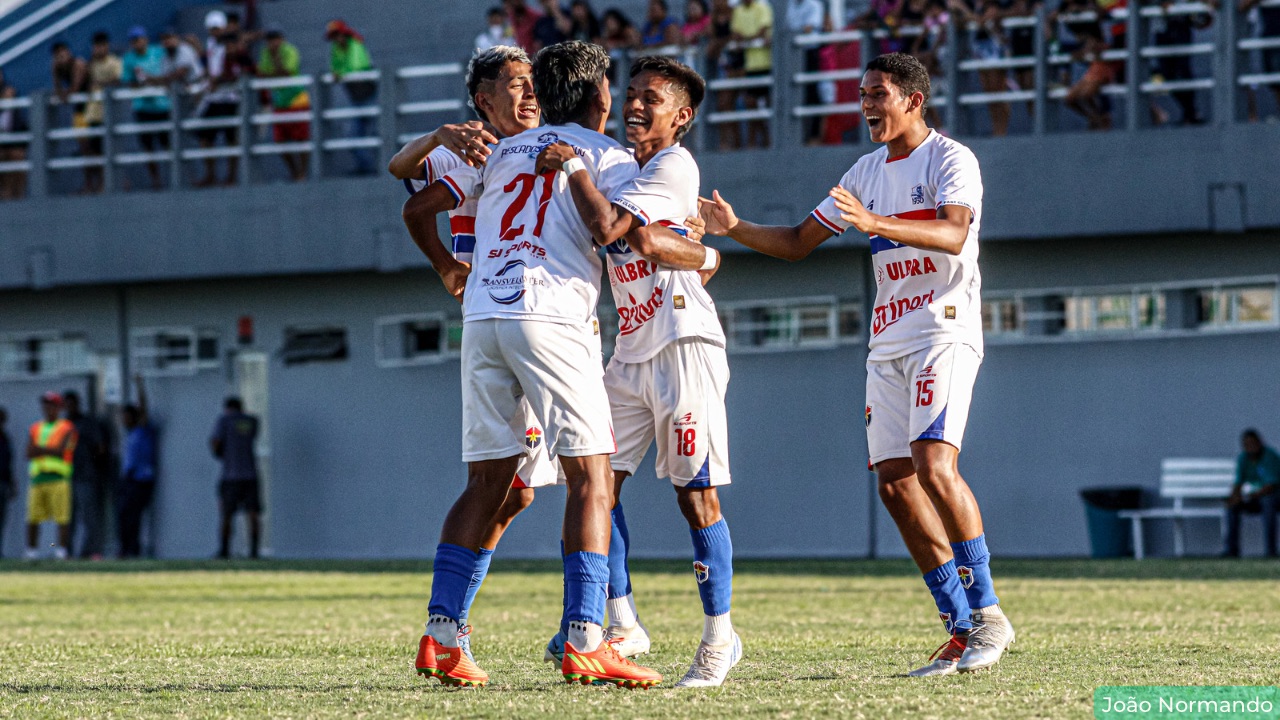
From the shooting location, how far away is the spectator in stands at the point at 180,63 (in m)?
24.6

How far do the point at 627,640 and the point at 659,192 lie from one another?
1844mm

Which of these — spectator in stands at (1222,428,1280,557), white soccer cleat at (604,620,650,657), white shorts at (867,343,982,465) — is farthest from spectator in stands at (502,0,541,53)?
white shorts at (867,343,982,465)

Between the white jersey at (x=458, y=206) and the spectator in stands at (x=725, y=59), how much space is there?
14489 millimetres

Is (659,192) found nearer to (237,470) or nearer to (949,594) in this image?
(949,594)

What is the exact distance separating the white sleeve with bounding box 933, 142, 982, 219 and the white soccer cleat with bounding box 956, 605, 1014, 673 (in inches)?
56.5

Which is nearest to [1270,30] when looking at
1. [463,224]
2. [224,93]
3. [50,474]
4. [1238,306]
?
[1238,306]

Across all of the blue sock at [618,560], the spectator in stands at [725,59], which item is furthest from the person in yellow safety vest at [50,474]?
the blue sock at [618,560]

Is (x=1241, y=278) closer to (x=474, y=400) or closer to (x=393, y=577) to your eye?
(x=393, y=577)

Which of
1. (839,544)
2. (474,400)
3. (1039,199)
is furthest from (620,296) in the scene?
(839,544)

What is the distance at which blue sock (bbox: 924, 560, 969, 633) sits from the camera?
6.79 metres

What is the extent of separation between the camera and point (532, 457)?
666 cm

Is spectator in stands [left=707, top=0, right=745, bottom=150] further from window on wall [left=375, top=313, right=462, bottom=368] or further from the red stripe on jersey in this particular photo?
the red stripe on jersey

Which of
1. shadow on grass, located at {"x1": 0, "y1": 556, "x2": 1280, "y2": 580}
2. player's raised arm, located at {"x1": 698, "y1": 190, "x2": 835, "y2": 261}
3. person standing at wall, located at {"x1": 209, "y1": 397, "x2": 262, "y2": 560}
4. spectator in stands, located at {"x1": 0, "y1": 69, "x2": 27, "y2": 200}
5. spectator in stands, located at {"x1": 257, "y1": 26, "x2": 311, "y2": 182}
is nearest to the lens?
player's raised arm, located at {"x1": 698, "y1": 190, "x2": 835, "y2": 261}

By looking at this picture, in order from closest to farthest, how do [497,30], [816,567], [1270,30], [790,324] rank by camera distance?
[816,567]
[1270,30]
[497,30]
[790,324]
